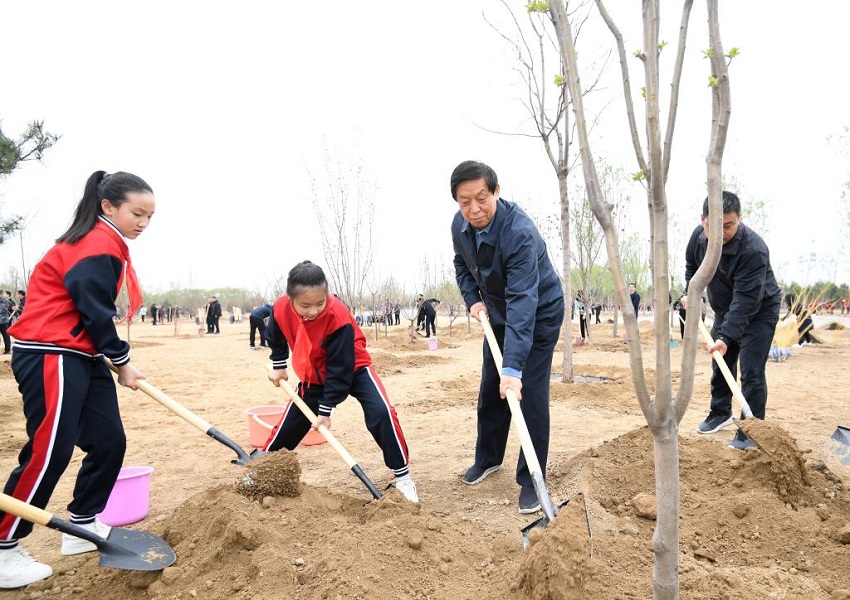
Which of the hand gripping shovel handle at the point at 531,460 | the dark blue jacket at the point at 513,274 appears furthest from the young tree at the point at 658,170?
the dark blue jacket at the point at 513,274

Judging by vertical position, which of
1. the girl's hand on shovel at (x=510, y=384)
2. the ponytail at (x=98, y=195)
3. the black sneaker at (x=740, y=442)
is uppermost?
the ponytail at (x=98, y=195)

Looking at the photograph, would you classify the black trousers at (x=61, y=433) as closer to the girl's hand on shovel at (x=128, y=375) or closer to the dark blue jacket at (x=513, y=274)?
the girl's hand on shovel at (x=128, y=375)

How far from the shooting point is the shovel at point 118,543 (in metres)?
1.94

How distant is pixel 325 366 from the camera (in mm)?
3213

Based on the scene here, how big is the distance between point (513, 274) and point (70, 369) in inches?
81.7

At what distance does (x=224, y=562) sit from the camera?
2.10 metres

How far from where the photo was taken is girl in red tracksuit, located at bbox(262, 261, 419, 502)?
3.00m

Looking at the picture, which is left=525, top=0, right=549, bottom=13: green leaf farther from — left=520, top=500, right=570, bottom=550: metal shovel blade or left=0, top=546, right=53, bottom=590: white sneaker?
left=0, top=546, right=53, bottom=590: white sneaker

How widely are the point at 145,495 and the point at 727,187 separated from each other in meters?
15.6

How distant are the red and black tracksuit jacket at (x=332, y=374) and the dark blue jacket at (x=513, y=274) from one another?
800 millimetres

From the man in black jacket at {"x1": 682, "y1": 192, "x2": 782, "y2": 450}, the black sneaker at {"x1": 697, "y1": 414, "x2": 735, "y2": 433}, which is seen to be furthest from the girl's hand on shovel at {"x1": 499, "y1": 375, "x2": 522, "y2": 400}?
the black sneaker at {"x1": 697, "y1": 414, "x2": 735, "y2": 433}

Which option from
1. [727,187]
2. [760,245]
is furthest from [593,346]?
[760,245]

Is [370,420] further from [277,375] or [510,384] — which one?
[510,384]

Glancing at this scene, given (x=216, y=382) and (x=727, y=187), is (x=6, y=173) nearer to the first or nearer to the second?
(x=216, y=382)
